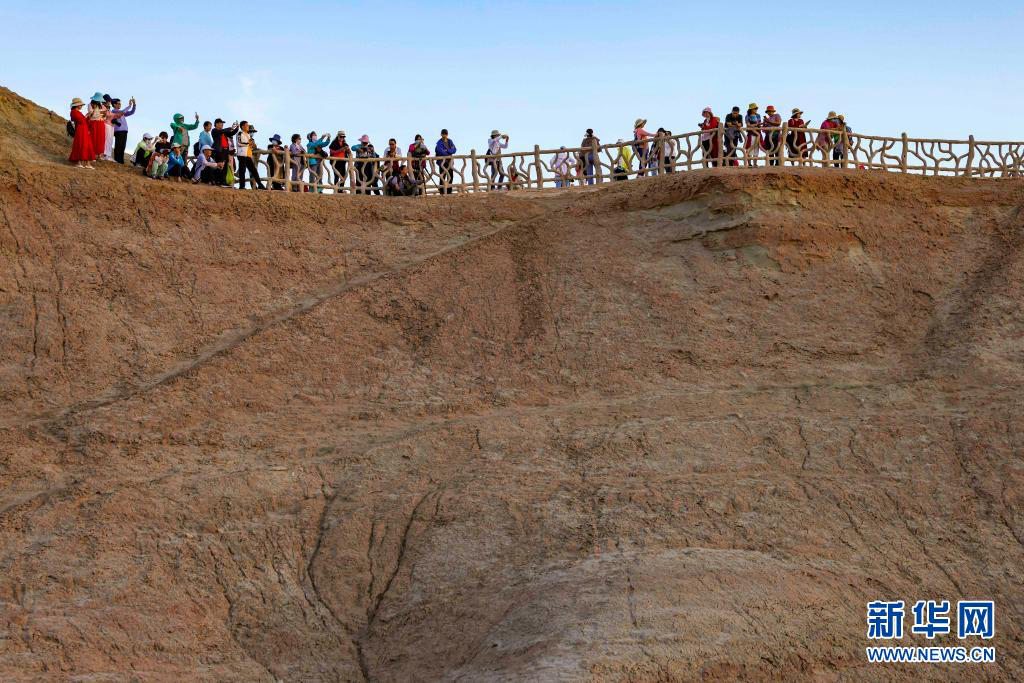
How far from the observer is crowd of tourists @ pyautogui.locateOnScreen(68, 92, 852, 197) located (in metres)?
23.8

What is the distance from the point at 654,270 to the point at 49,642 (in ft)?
36.5

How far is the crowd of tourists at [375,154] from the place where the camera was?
23.8 meters

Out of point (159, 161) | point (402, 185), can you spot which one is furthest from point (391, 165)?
point (159, 161)

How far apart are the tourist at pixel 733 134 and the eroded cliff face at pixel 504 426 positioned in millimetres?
1482

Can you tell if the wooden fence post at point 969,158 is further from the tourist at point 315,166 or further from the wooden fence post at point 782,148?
the tourist at point 315,166

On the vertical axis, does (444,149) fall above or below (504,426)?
above

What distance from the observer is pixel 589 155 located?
25281 mm

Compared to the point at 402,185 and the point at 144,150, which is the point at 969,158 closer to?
the point at 402,185

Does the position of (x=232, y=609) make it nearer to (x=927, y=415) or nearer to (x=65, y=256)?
(x=65, y=256)

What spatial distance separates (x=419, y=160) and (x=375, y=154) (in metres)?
0.97

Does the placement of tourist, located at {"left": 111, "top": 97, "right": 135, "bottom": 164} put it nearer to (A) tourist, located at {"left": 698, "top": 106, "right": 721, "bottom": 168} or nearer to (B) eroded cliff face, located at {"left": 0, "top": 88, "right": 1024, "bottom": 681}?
(B) eroded cliff face, located at {"left": 0, "top": 88, "right": 1024, "bottom": 681}

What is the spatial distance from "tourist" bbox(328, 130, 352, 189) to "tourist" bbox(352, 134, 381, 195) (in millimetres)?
205

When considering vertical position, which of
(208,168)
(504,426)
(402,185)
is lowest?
(504,426)

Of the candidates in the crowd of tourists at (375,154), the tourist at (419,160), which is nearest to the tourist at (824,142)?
the crowd of tourists at (375,154)
